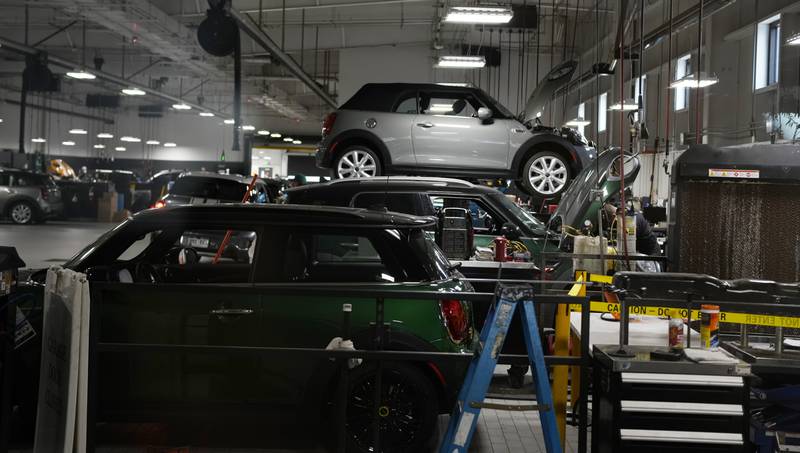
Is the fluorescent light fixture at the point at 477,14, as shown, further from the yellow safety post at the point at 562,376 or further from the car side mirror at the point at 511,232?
the yellow safety post at the point at 562,376

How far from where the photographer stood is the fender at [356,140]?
10148 millimetres

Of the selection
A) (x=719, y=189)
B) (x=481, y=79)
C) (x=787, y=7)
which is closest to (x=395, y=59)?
(x=481, y=79)

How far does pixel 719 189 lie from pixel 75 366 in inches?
136

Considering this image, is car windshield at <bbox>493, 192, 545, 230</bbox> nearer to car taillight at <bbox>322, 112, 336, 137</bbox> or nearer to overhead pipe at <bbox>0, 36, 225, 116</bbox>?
car taillight at <bbox>322, 112, 336, 137</bbox>

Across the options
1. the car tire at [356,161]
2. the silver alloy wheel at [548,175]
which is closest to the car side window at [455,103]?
the car tire at [356,161]

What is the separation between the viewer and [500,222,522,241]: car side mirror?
7.63 meters

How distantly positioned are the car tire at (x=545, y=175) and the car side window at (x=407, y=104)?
1.64 meters

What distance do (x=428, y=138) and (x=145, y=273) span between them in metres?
5.71

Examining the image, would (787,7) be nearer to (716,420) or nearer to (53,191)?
(716,420)

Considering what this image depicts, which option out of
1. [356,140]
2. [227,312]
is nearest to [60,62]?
[356,140]

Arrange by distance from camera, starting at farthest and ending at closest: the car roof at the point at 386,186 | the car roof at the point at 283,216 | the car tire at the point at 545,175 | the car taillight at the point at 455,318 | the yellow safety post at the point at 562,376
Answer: the car tire at the point at 545,175 → the car roof at the point at 386,186 → the car roof at the point at 283,216 → the car taillight at the point at 455,318 → the yellow safety post at the point at 562,376

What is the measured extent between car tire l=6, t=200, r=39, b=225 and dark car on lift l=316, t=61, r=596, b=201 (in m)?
16.0

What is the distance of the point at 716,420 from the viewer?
3.13 metres

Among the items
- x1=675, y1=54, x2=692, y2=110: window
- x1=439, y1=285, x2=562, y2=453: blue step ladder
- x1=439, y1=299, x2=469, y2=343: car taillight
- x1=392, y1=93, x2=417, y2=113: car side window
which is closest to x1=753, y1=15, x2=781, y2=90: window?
x1=675, y1=54, x2=692, y2=110: window
